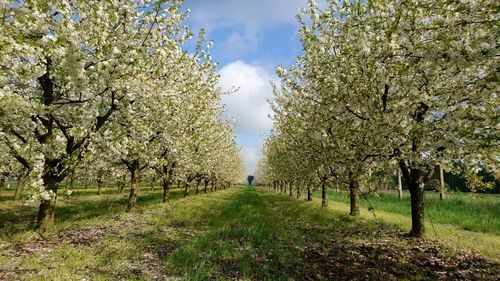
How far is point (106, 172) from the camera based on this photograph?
1061 inches

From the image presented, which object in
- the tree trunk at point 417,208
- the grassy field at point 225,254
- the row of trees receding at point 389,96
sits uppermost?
the row of trees receding at point 389,96

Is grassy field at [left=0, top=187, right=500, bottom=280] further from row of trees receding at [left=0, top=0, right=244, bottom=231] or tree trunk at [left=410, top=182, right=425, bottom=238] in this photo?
row of trees receding at [left=0, top=0, right=244, bottom=231]

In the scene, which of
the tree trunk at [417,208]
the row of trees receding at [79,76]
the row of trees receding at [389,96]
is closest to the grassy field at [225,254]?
the tree trunk at [417,208]

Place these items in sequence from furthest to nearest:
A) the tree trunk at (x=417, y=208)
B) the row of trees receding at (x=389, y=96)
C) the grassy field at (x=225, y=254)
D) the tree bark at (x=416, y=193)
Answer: the tree trunk at (x=417, y=208), the tree bark at (x=416, y=193), the grassy field at (x=225, y=254), the row of trees receding at (x=389, y=96)

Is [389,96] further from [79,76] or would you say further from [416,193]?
[79,76]

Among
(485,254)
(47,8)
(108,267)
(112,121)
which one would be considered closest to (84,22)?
(47,8)

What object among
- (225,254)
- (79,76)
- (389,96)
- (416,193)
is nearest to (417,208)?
(416,193)

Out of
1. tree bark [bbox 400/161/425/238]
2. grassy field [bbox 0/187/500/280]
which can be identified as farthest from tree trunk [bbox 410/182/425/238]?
grassy field [bbox 0/187/500/280]

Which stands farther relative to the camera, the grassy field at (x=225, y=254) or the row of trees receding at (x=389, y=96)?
the grassy field at (x=225, y=254)

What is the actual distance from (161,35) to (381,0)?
27.0 feet

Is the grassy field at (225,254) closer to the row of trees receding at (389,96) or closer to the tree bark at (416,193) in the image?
the tree bark at (416,193)

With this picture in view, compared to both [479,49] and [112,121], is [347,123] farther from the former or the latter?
[112,121]

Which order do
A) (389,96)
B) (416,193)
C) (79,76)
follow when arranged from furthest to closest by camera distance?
1. (416,193)
2. (389,96)
3. (79,76)

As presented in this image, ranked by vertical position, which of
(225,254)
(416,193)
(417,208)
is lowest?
(225,254)
